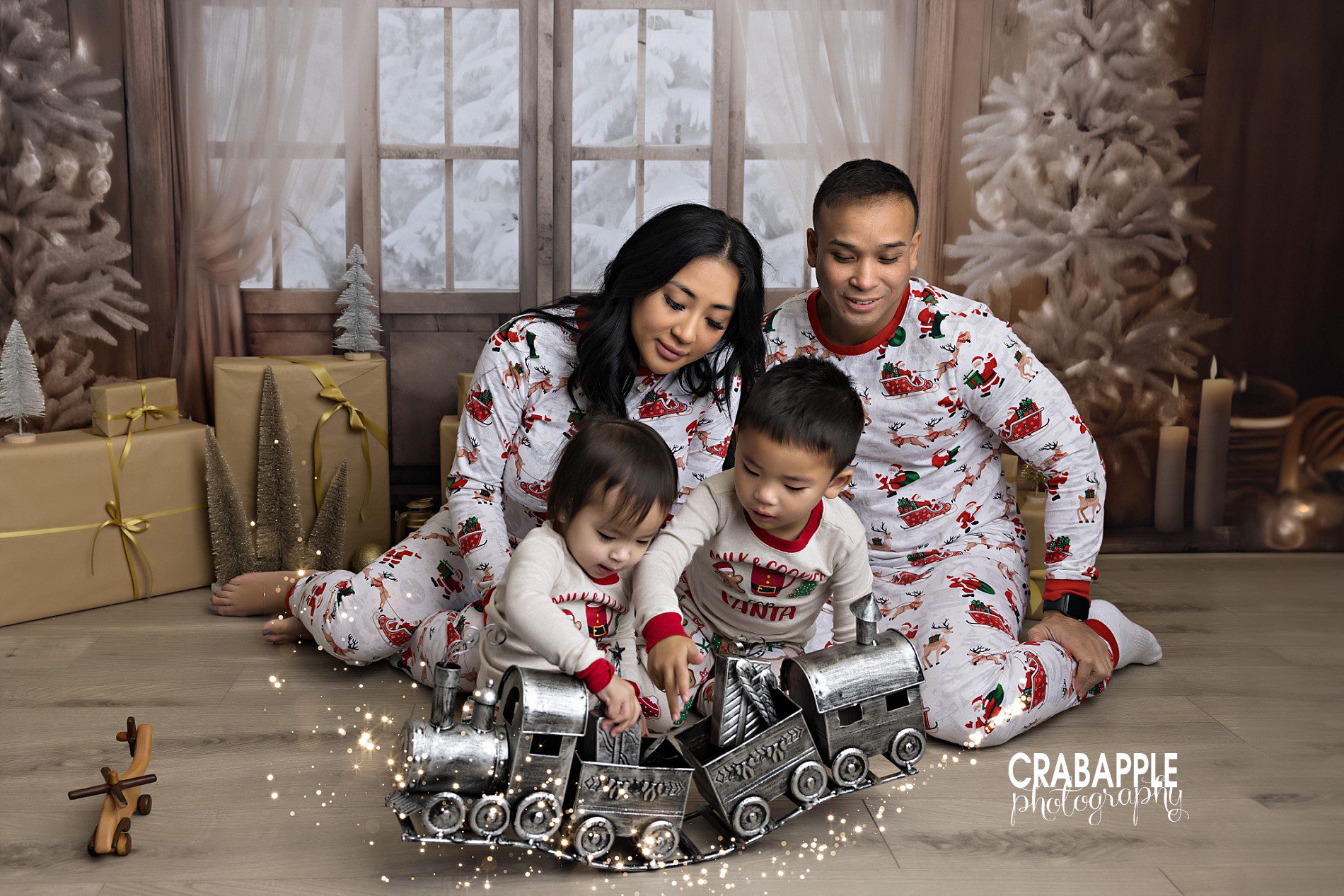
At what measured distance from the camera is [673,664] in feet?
4.67

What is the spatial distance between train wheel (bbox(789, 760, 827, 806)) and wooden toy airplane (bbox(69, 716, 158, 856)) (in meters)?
0.87

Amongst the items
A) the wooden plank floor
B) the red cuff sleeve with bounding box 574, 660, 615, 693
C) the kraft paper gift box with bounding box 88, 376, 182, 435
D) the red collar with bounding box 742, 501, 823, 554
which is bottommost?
the wooden plank floor

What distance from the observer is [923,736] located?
62.2 inches

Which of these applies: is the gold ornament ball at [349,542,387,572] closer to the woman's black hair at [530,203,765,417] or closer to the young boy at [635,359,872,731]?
the woman's black hair at [530,203,765,417]

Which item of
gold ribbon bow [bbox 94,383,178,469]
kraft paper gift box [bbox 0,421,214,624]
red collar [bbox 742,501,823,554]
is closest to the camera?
red collar [bbox 742,501,823,554]

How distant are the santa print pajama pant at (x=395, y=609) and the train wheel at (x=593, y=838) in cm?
65

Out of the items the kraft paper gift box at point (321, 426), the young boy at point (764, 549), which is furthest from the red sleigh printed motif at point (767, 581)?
the kraft paper gift box at point (321, 426)

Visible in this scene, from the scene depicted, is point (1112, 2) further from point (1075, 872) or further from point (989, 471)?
point (1075, 872)

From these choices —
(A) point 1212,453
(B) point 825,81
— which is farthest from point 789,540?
(A) point 1212,453

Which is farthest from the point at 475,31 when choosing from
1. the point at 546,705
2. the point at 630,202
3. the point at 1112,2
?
the point at 546,705

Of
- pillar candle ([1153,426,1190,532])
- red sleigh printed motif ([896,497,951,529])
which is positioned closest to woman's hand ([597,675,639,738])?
red sleigh printed motif ([896,497,951,529])

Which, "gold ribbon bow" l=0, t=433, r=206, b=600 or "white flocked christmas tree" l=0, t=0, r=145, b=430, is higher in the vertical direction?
"white flocked christmas tree" l=0, t=0, r=145, b=430

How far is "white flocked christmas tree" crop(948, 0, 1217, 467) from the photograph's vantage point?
2.92 metres

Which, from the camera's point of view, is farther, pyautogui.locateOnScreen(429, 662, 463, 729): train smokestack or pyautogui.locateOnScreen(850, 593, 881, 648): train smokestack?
pyautogui.locateOnScreen(850, 593, 881, 648): train smokestack
